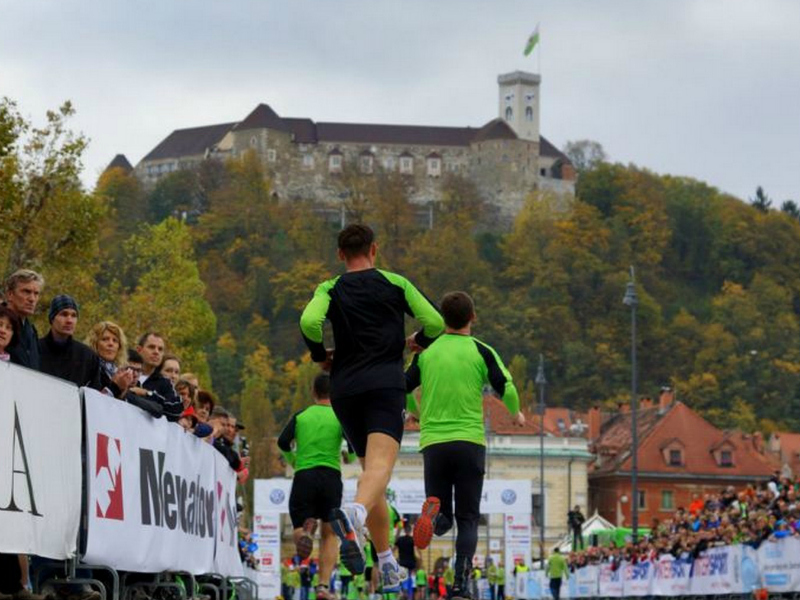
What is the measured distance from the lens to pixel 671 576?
1423 inches

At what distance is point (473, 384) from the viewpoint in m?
13.1

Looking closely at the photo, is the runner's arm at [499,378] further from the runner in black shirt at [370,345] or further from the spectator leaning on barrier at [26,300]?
the spectator leaning on barrier at [26,300]

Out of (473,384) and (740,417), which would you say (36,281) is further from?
(740,417)

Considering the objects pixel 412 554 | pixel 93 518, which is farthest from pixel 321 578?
pixel 93 518

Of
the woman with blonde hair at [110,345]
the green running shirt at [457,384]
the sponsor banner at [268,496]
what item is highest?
the sponsor banner at [268,496]

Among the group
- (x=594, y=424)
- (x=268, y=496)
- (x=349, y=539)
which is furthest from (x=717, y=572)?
(x=594, y=424)

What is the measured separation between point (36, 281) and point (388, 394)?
2202mm

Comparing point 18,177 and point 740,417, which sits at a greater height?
point 740,417

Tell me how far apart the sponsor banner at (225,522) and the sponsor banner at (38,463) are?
525 cm

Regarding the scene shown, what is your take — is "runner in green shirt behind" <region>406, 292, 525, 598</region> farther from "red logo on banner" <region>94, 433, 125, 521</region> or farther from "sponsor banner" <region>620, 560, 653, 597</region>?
"sponsor banner" <region>620, 560, 653, 597</region>

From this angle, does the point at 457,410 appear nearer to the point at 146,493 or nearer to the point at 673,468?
the point at 146,493

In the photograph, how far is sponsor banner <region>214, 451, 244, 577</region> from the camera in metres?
16.5

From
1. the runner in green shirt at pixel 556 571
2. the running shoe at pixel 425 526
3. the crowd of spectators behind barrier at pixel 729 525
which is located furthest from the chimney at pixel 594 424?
the running shoe at pixel 425 526

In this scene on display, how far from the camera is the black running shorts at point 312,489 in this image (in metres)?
15.6
